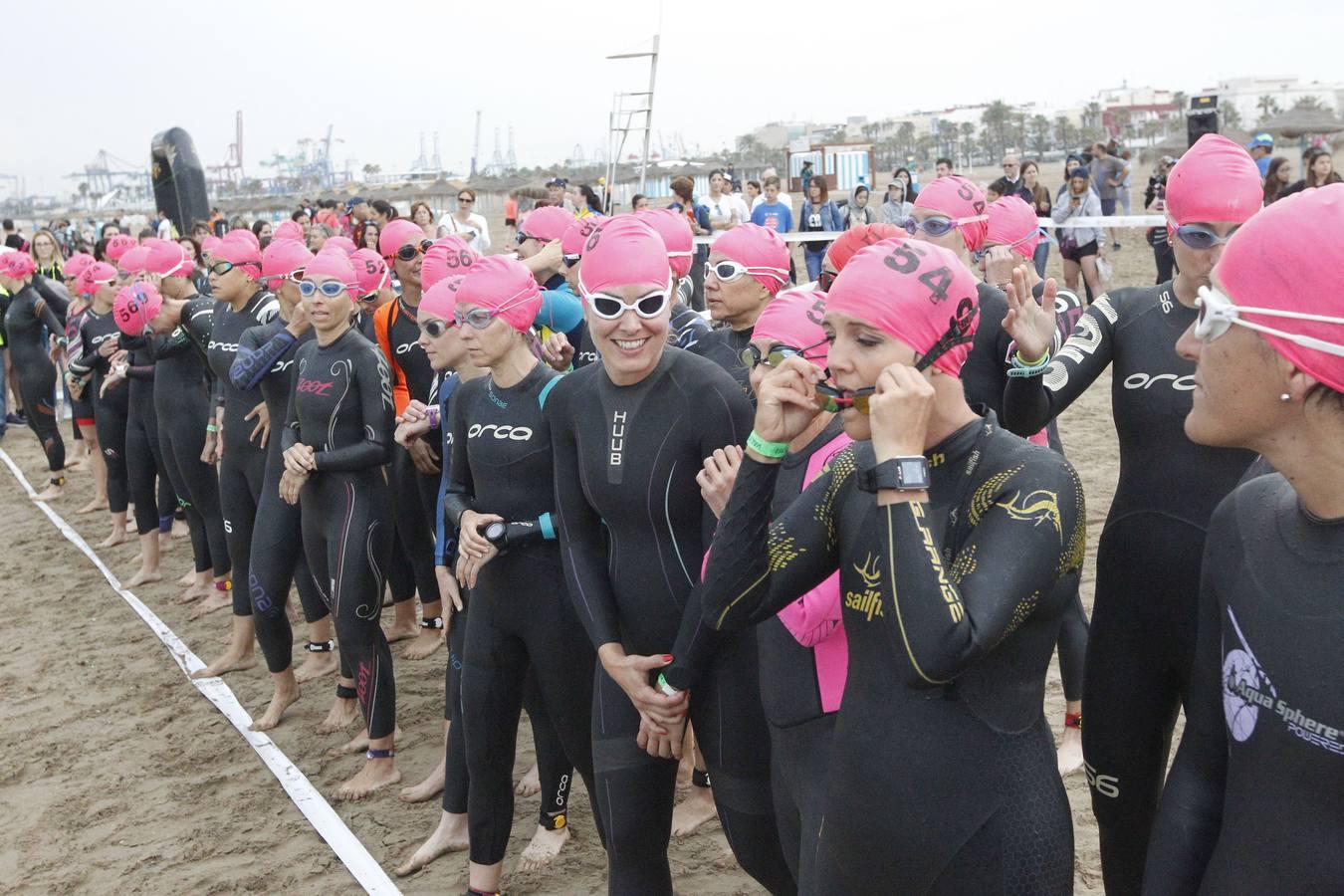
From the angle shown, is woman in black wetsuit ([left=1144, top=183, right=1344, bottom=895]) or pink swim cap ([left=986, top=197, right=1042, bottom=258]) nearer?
woman in black wetsuit ([left=1144, top=183, right=1344, bottom=895])

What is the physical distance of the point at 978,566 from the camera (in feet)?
6.65

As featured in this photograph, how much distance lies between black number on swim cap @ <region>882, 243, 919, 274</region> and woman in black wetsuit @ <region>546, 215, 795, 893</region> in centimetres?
126

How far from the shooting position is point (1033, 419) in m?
3.25

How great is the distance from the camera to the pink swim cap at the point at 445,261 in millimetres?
5188

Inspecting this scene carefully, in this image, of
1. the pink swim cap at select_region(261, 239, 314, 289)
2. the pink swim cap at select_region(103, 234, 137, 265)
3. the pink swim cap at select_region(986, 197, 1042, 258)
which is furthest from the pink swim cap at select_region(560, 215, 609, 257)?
the pink swim cap at select_region(103, 234, 137, 265)

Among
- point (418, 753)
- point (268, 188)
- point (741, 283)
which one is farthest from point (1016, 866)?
point (268, 188)

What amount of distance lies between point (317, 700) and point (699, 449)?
392cm

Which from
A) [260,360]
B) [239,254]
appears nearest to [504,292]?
[260,360]

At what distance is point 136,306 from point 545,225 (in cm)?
288

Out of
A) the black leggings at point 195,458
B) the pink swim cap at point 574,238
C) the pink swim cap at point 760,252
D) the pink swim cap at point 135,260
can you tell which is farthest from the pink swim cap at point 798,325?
the pink swim cap at point 135,260

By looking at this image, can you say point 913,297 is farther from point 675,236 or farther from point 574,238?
point 574,238

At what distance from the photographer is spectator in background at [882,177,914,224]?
18109mm

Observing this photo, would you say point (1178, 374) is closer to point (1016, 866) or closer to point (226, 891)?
point (1016, 866)

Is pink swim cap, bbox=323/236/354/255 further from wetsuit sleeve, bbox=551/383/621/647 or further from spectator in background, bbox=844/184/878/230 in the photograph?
spectator in background, bbox=844/184/878/230
